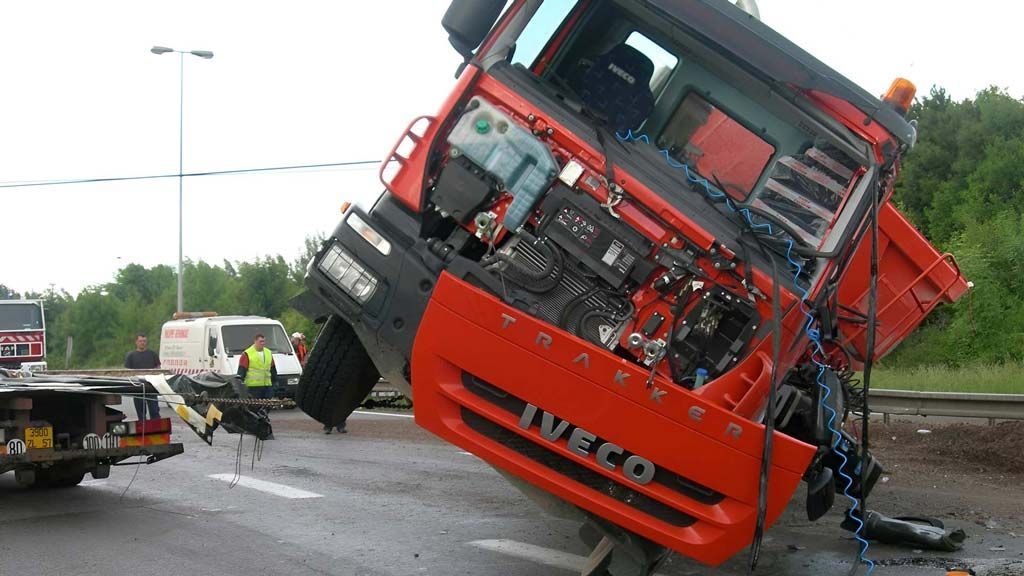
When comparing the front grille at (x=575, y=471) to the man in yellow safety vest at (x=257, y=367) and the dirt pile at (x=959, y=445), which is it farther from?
the man in yellow safety vest at (x=257, y=367)

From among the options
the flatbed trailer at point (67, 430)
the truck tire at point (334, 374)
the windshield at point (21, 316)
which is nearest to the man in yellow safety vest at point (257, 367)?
the flatbed trailer at point (67, 430)

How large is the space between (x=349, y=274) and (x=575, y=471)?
1.44 metres

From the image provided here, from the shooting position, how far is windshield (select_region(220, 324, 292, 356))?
20.9 m

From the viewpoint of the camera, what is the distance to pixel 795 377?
5379mm

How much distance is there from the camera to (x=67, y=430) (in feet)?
24.4

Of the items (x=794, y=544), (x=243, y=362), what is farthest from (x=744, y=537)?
(x=243, y=362)

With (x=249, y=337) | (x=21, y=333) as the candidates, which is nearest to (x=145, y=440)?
(x=249, y=337)

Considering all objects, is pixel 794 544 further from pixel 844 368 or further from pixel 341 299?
pixel 341 299

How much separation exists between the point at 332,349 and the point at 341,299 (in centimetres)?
77

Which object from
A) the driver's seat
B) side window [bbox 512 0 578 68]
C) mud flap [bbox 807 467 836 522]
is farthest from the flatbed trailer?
mud flap [bbox 807 467 836 522]

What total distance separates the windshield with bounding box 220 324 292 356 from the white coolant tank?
54.3 ft

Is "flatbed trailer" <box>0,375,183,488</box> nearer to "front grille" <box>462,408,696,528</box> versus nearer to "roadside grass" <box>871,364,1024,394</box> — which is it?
"front grille" <box>462,408,696,528</box>

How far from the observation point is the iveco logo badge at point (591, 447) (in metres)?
4.40

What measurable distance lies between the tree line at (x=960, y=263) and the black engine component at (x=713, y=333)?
20.8 feet
